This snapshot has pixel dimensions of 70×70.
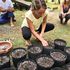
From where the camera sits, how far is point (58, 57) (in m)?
3.36

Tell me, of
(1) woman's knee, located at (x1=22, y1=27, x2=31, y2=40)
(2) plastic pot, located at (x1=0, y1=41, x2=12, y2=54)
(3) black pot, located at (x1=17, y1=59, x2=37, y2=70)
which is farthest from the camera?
(1) woman's knee, located at (x1=22, y1=27, x2=31, y2=40)

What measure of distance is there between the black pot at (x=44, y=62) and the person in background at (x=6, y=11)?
7.30 feet

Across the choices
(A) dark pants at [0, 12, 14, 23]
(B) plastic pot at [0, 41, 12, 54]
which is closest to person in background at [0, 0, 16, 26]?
(A) dark pants at [0, 12, 14, 23]

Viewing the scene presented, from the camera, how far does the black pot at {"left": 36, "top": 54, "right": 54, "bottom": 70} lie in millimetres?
3113

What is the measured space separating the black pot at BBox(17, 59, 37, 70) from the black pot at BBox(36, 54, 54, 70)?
0.24 ft

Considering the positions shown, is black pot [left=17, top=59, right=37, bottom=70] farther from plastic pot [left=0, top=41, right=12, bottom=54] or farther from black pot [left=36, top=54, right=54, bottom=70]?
plastic pot [left=0, top=41, right=12, bottom=54]

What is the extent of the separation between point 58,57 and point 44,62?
0.26 metres

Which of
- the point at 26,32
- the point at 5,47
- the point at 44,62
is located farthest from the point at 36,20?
the point at 44,62

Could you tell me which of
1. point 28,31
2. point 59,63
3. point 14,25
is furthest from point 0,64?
point 14,25

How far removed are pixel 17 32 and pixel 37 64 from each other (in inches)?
77.1

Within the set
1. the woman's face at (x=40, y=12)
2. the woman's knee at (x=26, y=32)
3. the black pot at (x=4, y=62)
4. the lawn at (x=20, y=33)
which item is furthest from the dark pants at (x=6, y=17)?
the black pot at (x=4, y=62)

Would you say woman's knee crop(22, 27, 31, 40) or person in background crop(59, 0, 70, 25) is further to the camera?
person in background crop(59, 0, 70, 25)

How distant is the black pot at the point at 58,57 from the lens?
10.6 feet

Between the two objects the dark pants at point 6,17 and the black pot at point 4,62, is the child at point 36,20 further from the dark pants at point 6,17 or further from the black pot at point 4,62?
the dark pants at point 6,17
